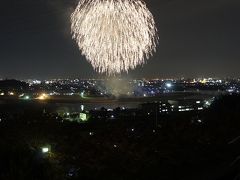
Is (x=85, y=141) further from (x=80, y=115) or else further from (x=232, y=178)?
(x=80, y=115)

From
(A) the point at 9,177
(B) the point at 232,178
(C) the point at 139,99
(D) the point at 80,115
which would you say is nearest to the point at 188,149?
(B) the point at 232,178

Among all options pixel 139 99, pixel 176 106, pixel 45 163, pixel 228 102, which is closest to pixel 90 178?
pixel 45 163

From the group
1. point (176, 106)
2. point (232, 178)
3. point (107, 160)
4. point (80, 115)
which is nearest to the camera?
point (232, 178)

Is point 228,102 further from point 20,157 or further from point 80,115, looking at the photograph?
point 20,157

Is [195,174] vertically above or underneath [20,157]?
underneath

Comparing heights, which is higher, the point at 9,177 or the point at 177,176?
the point at 9,177

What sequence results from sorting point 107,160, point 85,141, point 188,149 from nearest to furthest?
point 107,160 < point 188,149 < point 85,141

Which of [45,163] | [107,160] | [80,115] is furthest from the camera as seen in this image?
[80,115]

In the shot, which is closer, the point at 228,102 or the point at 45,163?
the point at 45,163

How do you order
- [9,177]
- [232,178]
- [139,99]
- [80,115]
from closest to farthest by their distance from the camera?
[9,177]
[232,178]
[80,115]
[139,99]
